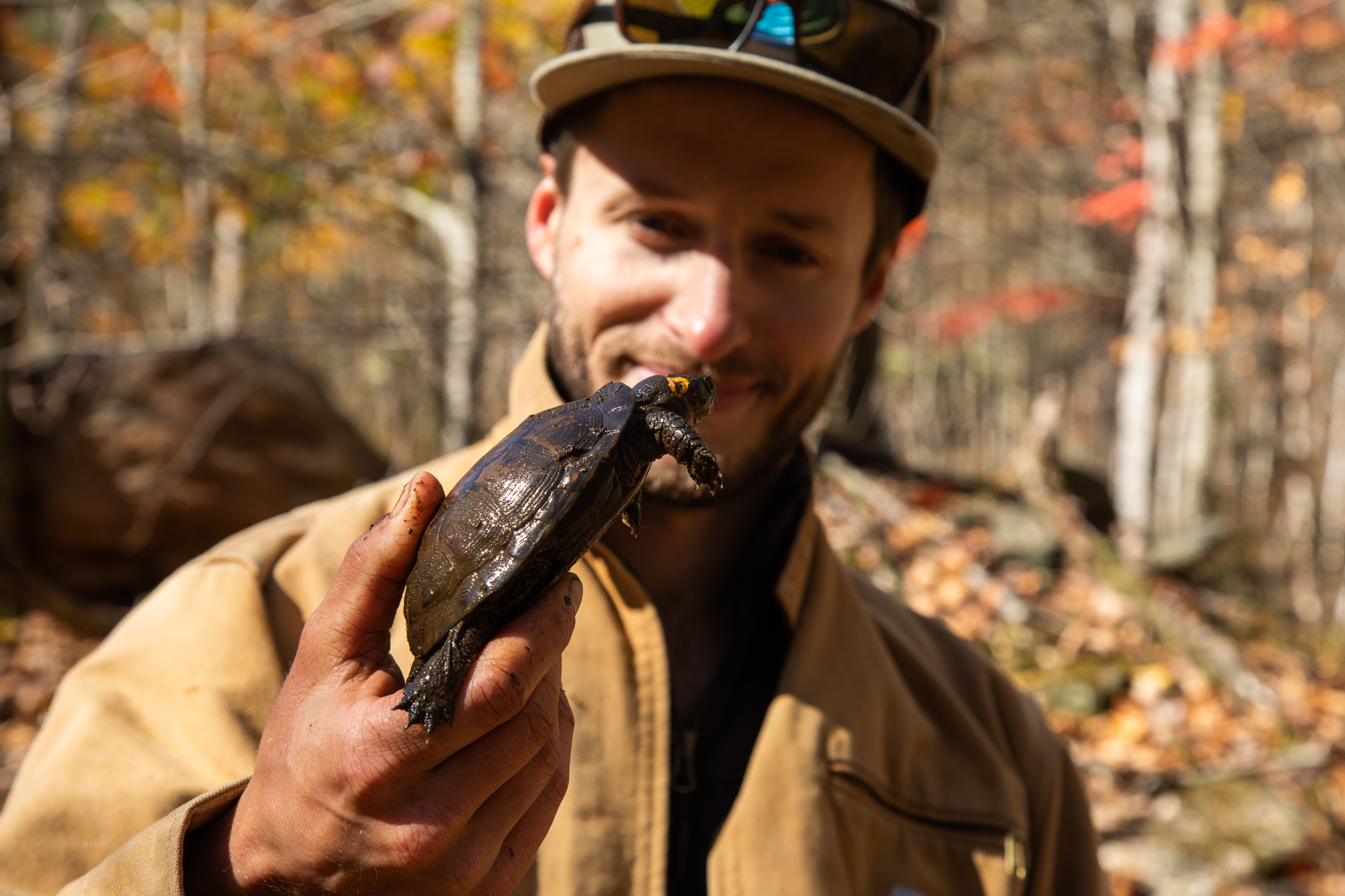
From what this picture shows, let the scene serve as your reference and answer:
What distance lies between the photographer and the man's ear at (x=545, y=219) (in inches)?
93.8

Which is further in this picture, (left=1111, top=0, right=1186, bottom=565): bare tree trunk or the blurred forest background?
(left=1111, top=0, right=1186, bottom=565): bare tree trunk

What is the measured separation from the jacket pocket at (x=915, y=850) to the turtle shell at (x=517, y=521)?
1.04 meters

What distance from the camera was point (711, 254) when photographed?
2076 millimetres

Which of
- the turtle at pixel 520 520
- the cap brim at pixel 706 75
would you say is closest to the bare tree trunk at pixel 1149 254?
the cap brim at pixel 706 75

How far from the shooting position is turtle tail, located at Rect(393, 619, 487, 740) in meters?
1.27

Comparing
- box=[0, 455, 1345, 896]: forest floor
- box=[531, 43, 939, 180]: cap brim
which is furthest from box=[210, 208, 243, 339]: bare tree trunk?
box=[531, 43, 939, 180]: cap brim

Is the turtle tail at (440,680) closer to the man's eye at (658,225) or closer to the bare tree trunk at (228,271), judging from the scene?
the man's eye at (658,225)

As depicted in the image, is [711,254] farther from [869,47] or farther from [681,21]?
[869,47]

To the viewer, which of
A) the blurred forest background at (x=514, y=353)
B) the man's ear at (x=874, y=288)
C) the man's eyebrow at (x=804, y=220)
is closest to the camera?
the man's eyebrow at (x=804, y=220)

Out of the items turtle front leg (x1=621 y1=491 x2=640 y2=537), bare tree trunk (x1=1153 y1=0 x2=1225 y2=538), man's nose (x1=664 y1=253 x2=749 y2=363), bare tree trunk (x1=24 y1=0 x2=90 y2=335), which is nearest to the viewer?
turtle front leg (x1=621 y1=491 x2=640 y2=537)

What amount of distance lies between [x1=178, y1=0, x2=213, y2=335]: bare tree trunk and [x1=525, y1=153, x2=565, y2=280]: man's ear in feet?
13.7

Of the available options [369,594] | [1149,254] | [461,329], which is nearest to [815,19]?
[369,594]

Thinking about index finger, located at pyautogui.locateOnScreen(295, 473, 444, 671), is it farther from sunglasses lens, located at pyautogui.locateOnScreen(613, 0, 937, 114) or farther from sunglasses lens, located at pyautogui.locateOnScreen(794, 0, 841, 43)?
sunglasses lens, located at pyautogui.locateOnScreen(794, 0, 841, 43)

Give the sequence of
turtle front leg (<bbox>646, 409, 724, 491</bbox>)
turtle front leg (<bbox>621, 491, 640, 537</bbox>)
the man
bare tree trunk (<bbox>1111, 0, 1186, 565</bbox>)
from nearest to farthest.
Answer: the man, turtle front leg (<bbox>646, 409, 724, 491</bbox>), turtle front leg (<bbox>621, 491, 640, 537</bbox>), bare tree trunk (<bbox>1111, 0, 1186, 565</bbox>)
